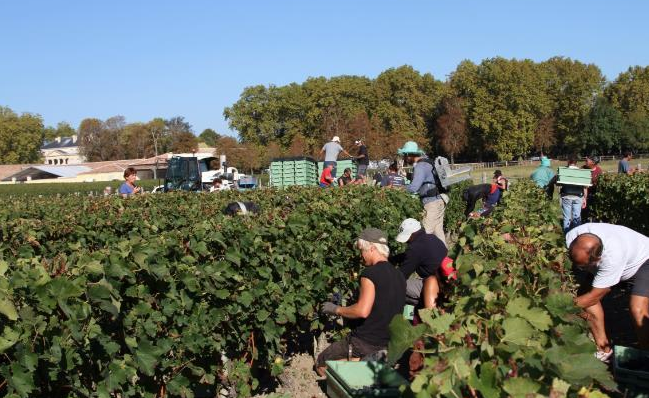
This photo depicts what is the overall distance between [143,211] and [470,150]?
265 feet

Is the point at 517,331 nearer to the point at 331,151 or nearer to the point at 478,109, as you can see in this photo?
the point at 331,151

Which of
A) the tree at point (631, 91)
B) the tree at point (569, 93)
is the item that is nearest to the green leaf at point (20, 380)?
the tree at point (569, 93)

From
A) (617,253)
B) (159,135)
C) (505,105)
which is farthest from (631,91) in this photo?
(617,253)

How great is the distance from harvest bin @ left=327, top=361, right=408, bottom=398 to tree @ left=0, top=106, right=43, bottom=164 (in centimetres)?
11961

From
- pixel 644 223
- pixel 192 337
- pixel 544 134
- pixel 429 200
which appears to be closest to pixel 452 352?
pixel 192 337

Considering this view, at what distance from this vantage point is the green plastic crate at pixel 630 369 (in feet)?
13.4

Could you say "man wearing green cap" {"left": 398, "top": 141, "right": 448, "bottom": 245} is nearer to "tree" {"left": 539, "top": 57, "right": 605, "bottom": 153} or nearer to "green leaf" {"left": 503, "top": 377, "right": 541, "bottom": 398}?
"green leaf" {"left": 503, "top": 377, "right": 541, "bottom": 398}

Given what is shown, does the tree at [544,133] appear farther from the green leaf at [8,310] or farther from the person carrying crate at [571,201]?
the green leaf at [8,310]

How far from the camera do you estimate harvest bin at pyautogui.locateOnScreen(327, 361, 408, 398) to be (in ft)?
11.7

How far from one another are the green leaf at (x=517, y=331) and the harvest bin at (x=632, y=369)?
1.86 m

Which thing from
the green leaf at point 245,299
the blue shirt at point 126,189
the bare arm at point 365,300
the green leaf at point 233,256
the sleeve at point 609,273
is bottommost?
the bare arm at point 365,300

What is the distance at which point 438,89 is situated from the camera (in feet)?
294

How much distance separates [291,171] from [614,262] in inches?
748

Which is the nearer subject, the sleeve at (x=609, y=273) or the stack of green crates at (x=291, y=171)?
the sleeve at (x=609, y=273)
